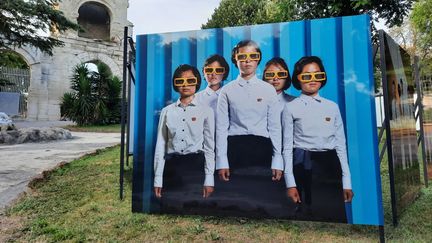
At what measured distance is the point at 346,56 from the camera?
2.76 m

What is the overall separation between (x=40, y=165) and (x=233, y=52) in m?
5.20

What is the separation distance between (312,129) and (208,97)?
0.98 meters

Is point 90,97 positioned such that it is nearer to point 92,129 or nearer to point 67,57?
point 92,129

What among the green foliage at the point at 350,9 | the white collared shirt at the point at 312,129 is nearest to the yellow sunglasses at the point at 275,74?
the white collared shirt at the point at 312,129

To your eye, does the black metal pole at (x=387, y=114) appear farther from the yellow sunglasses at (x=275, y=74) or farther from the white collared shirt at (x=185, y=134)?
the white collared shirt at (x=185, y=134)

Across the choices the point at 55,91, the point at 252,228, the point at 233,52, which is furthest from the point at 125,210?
the point at 55,91

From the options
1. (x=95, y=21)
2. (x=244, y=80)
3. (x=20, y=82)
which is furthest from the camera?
(x=95, y=21)

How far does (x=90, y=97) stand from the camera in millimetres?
18344

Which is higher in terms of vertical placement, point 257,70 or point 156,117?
point 257,70

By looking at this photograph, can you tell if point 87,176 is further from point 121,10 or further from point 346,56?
point 121,10

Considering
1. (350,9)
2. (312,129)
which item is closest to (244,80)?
(312,129)

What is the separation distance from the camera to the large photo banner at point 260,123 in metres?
2.74

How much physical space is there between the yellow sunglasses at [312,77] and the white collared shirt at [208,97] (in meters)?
0.75

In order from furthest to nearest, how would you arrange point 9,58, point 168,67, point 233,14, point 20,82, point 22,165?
point 233,14 → point 9,58 → point 20,82 → point 22,165 → point 168,67
